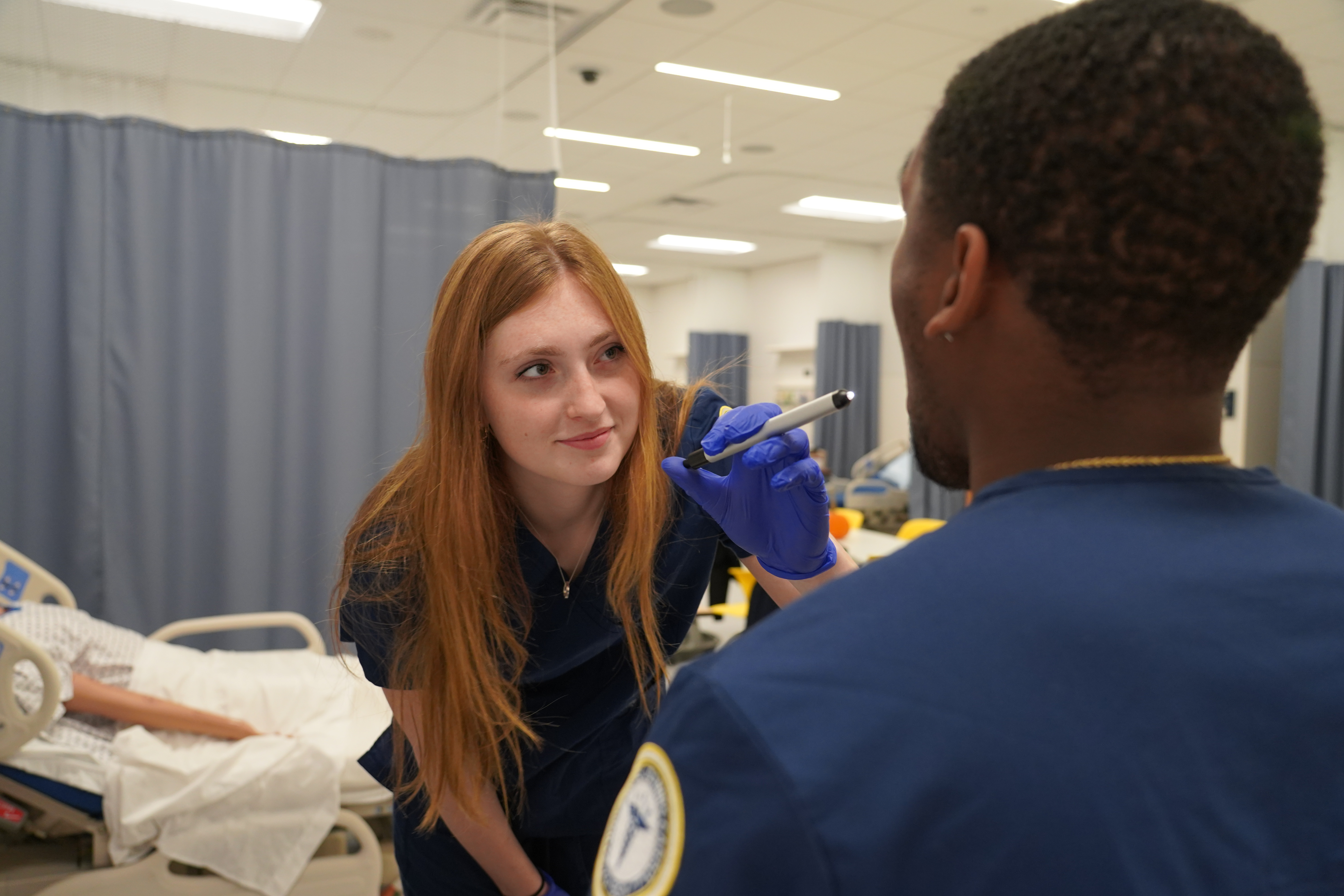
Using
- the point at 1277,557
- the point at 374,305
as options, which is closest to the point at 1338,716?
the point at 1277,557

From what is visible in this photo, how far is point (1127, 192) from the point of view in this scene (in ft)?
1.53

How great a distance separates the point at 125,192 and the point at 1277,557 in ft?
10.7

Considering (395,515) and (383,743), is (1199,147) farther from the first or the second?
(383,743)

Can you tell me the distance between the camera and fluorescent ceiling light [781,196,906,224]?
288 inches

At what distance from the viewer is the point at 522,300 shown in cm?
114

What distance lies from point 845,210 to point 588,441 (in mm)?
6999

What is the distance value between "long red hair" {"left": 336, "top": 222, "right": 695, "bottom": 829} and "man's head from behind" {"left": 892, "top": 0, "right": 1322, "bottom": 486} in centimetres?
70

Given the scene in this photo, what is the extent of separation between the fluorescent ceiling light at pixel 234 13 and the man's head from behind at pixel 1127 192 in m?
3.09

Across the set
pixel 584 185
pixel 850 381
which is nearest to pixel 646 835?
pixel 584 185

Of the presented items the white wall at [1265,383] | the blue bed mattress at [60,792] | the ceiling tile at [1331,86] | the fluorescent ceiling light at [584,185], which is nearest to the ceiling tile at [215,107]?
the blue bed mattress at [60,792]

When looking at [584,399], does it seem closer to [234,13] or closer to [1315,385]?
[234,13]

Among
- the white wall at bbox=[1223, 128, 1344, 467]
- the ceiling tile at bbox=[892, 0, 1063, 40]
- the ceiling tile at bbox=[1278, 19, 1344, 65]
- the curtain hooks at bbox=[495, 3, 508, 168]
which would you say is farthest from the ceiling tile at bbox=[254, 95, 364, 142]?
the white wall at bbox=[1223, 128, 1344, 467]

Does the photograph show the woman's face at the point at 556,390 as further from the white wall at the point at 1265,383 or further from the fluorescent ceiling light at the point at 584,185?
the fluorescent ceiling light at the point at 584,185

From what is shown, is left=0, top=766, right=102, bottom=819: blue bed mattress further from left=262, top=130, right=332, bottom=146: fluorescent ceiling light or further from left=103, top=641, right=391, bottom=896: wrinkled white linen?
left=262, top=130, right=332, bottom=146: fluorescent ceiling light
